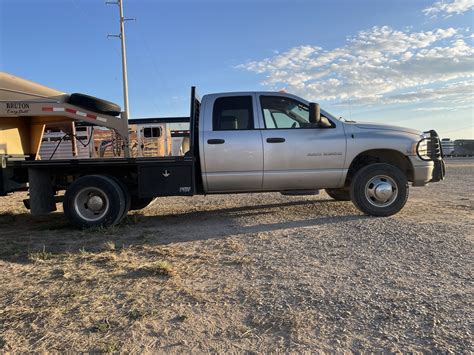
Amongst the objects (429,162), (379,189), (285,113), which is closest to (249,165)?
(285,113)

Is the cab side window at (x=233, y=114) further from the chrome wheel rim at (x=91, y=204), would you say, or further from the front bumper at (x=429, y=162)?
the front bumper at (x=429, y=162)

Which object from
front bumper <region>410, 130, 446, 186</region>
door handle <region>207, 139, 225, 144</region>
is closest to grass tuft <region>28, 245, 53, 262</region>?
door handle <region>207, 139, 225, 144</region>

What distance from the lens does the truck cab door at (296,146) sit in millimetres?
6968

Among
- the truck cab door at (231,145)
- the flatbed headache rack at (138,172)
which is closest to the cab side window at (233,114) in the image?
the truck cab door at (231,145)

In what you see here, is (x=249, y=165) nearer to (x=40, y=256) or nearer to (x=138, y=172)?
(x=138, y=172)

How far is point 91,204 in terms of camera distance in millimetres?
6875

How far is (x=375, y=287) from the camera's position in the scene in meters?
3.82

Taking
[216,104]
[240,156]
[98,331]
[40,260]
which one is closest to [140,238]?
[40,260]

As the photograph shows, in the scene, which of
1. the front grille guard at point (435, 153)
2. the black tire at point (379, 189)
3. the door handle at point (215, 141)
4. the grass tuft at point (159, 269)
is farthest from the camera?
the front grille guard at point (435, 153)

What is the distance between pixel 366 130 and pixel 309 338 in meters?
4.95

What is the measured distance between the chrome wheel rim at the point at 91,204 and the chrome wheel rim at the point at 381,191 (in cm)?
445

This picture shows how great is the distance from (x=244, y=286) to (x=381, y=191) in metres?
4.05

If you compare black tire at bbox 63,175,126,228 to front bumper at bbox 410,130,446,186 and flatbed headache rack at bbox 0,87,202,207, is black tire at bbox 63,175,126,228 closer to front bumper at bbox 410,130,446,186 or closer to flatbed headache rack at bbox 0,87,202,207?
flatbed headache rack at bbox 0,87,202,207

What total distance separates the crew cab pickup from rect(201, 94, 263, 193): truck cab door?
0.02 meters
